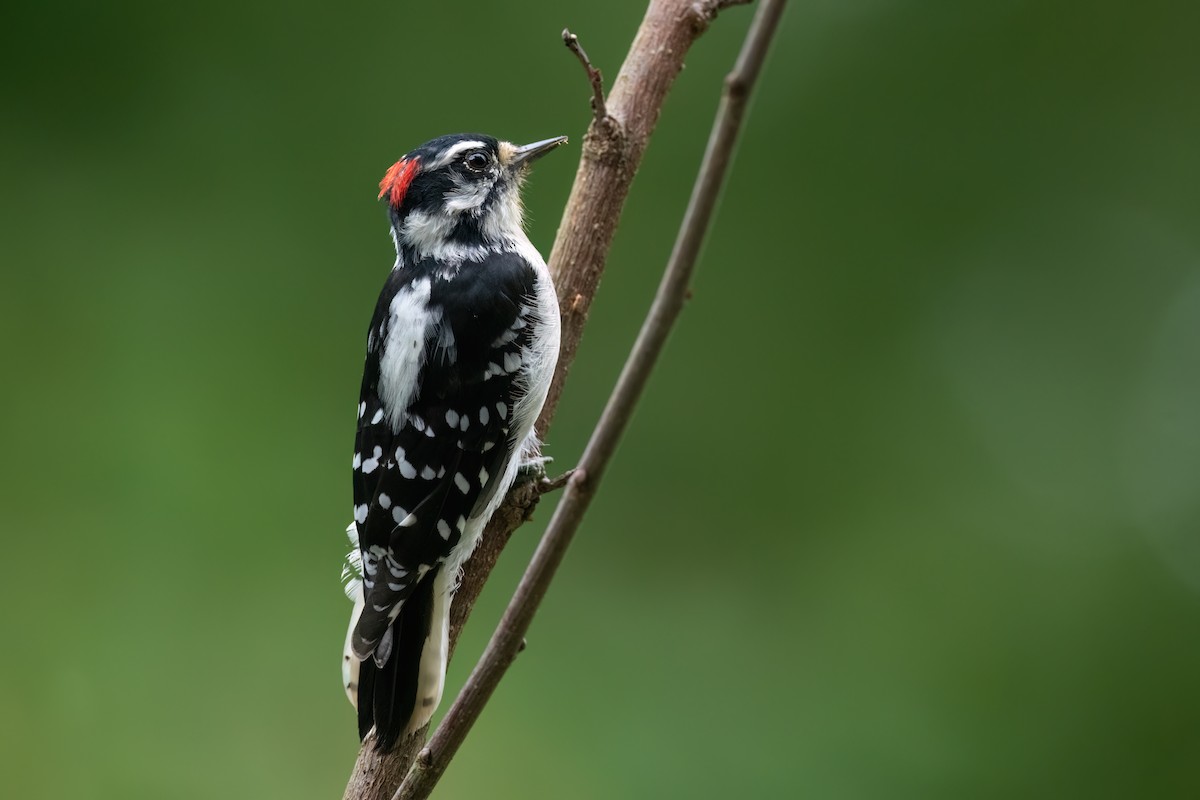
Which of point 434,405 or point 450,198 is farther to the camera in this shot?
point 450,198

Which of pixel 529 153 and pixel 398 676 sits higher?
pixel 529 153

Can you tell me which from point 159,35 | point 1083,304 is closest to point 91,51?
point 159,35

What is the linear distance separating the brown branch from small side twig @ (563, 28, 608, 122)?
0.04 metres

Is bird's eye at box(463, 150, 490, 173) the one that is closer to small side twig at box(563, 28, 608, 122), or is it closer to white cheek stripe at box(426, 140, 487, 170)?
white cheek stripe at box(426, 140, 487, 170)

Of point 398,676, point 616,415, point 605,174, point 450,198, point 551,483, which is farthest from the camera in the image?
point 450,198

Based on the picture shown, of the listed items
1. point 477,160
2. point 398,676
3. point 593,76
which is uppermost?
point 593,76

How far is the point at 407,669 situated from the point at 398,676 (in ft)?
0.09

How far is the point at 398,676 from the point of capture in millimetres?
2012

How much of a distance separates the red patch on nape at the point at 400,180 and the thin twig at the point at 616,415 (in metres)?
1.48

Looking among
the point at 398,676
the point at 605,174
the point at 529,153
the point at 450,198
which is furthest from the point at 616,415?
the point at 529,153

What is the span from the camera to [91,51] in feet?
14.1

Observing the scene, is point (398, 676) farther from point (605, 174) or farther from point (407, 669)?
point (605, 174)

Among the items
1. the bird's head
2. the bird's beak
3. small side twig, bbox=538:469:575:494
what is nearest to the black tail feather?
small side twig, bbox=538:469:575:494

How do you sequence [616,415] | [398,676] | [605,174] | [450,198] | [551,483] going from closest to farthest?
[616,415], [398,676], [551,483], [605,174], [450,198]
